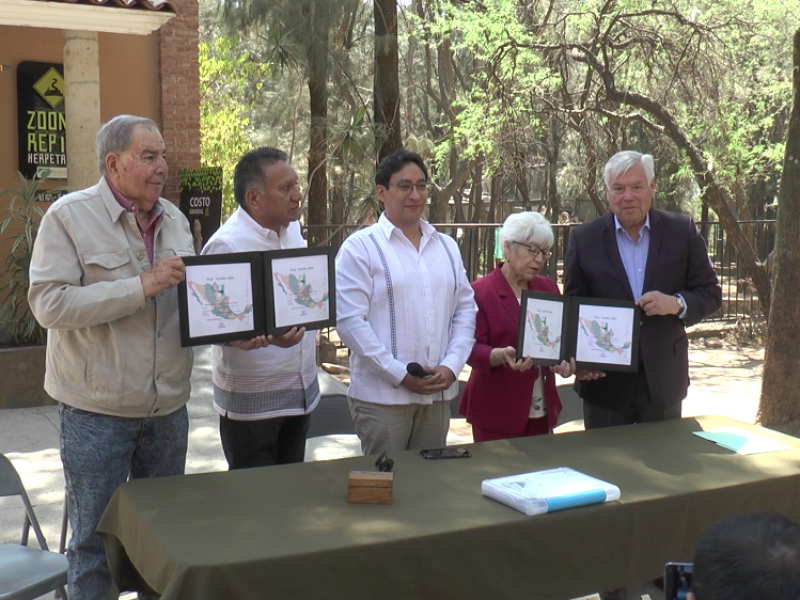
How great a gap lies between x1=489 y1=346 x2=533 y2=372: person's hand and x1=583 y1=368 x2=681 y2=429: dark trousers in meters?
0.55

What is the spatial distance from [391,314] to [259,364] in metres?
0.60

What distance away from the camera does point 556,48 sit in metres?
11.2

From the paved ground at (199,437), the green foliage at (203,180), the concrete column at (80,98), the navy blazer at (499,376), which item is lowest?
the paved ground at (199,437)

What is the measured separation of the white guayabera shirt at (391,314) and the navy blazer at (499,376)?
17 centimetres

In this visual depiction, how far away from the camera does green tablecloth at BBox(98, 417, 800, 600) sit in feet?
7.57

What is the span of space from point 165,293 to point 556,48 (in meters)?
9.15

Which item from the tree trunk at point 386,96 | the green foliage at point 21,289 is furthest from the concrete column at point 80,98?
the tree trunk at point 386,96

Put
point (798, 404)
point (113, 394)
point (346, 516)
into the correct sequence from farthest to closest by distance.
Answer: point (798, 404) < point (113, 394) < point (346, 516)

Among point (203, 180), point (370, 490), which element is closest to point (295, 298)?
point (370, 490)

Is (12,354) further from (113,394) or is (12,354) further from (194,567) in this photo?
(194,567)

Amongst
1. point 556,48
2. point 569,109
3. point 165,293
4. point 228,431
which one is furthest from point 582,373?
point 569,109

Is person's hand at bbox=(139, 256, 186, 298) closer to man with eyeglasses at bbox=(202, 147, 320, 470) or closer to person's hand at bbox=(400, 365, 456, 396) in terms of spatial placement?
man with eyeglasses at bbox=(202, 147, 320, 470)

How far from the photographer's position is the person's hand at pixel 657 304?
3.71m

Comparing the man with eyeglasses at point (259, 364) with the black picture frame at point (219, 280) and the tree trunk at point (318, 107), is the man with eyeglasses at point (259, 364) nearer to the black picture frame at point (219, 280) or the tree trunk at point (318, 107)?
the black picture frame at point (219, 280)
